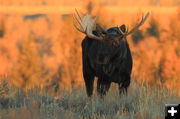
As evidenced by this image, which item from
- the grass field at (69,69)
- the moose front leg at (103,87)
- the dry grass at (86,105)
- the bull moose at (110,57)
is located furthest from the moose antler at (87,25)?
the dry grass at (86,105)

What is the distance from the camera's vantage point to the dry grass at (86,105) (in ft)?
24.4

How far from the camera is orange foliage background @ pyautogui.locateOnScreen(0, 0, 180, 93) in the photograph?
41406 millimetres

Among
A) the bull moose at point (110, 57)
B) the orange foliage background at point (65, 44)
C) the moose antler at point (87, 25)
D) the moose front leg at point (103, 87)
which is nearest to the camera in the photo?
the bull moose at point (110, 57)

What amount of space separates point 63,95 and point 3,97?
101cm

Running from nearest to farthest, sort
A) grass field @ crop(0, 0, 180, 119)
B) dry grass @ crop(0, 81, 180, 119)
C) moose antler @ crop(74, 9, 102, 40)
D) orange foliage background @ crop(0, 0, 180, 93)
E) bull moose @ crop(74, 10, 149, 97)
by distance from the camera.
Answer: dry grass @ crop(0, 81, 180, 119), grass field @ crop(0, 0, 180, 119), bull moose @ crop(74, 10, 149, 97), moose antler @ crop(74, 9, 102, 40), orange foliage background @ crop(0, 0, 180, 93)

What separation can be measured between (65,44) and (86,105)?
1615 inches

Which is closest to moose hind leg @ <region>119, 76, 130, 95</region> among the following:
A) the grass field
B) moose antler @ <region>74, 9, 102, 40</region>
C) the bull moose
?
the bull moose

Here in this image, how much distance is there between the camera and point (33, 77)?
42.8 m

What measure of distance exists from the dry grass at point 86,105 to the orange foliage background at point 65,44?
49 cm

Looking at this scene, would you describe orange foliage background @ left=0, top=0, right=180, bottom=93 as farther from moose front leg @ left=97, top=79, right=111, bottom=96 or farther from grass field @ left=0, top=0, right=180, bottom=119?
moose front leg @ left=97, top=79, right=111, bottom=96

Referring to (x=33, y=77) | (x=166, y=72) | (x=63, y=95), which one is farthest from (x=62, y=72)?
(x=63, y=95)

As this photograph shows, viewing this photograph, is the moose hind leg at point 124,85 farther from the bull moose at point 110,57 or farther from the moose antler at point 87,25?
the moose antler at point 87,25

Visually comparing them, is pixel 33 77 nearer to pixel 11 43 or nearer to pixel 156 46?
pixel 156 46

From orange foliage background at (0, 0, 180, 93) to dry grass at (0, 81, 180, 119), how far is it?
494 millimetres
